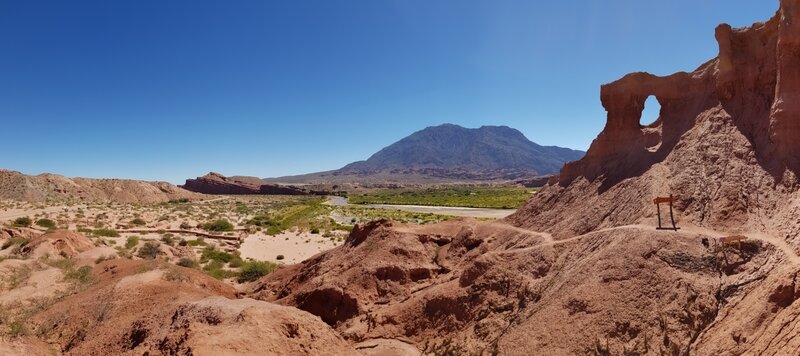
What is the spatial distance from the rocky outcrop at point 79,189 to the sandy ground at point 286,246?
189ft

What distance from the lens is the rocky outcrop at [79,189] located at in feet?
258

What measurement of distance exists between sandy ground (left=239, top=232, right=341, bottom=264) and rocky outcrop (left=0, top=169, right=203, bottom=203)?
57.5 meters

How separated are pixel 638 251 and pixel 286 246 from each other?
3468 cm

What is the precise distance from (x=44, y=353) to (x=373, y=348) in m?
9.73

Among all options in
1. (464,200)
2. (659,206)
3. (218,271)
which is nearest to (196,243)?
(218,271)

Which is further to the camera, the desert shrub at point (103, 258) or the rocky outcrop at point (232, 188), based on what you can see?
the rocky outcrop at point (232, 188)

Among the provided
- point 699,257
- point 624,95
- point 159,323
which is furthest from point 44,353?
point 624,95

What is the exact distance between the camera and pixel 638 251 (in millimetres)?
12266

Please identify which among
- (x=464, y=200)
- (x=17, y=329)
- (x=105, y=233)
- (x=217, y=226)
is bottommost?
(x=17, y=329)

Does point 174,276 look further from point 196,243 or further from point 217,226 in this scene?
point 217,226

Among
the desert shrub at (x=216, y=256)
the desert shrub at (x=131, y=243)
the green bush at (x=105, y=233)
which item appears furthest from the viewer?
the green bush at (x=105, y=233)

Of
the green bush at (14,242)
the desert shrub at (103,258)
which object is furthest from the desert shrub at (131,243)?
the desert shrub at (103,258)

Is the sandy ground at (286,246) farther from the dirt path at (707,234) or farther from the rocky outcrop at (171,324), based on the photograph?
the dirt path at (707,234)

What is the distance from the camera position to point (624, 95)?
19.4m
